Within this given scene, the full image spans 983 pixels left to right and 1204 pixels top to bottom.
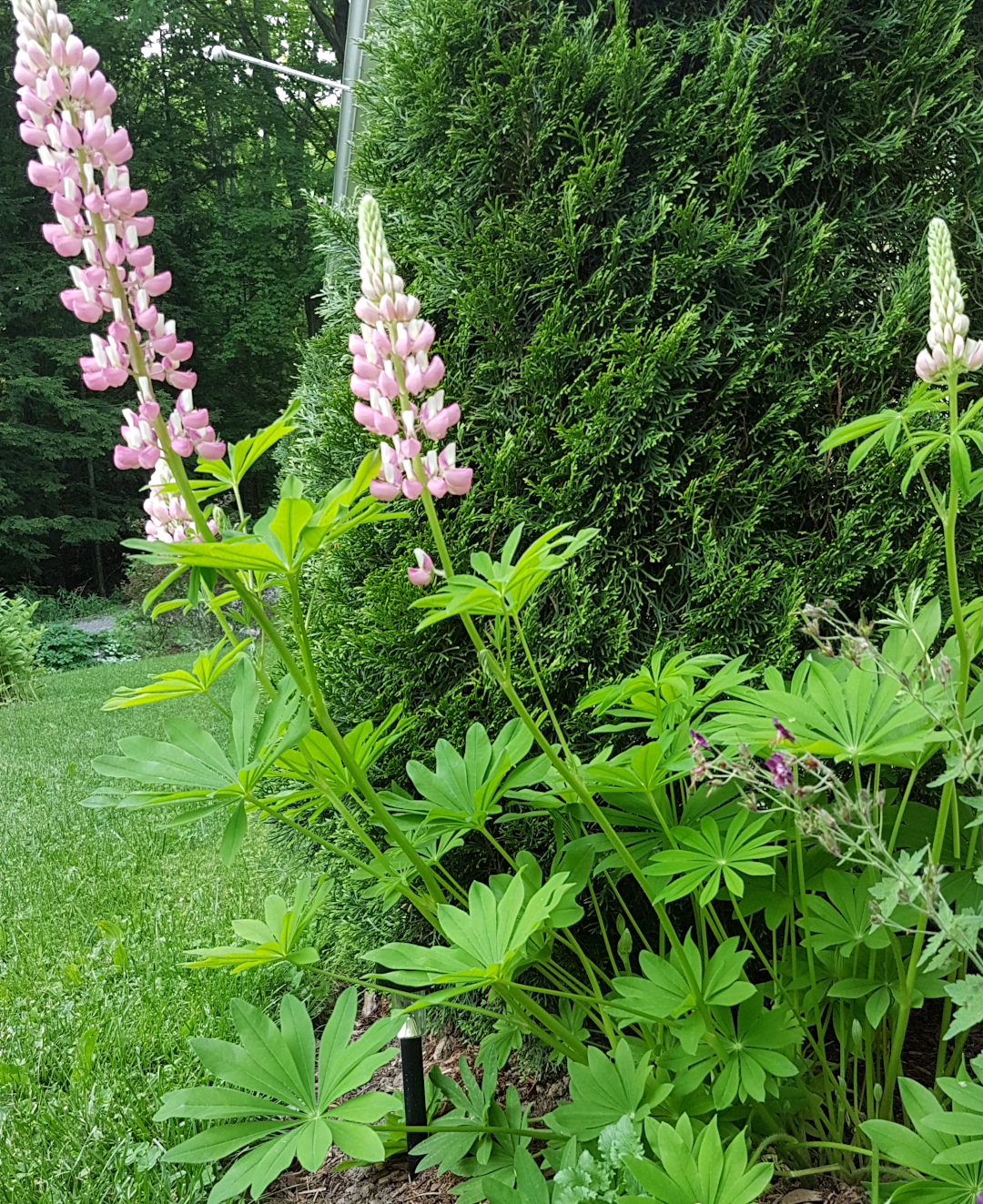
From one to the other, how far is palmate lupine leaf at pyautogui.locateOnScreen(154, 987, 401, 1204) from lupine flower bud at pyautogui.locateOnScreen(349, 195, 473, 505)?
2.75 feet

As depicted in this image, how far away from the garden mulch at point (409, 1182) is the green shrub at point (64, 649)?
12414 millimetres

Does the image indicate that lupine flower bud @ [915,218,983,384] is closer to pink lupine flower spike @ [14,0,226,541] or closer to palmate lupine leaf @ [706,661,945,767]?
palmate lupine leaf @ [706,661,945,767]

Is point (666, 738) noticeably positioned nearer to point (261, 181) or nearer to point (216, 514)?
point (216, 514)

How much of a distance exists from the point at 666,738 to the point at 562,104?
1617 millimetres

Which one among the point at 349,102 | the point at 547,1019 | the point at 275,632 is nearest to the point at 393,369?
the point at 275,632

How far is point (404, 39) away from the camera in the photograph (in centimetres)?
225

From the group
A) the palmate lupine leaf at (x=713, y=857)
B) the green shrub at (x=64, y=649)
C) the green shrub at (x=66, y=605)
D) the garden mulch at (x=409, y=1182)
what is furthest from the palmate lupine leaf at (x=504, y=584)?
the green shrub at (x=66, y=605)

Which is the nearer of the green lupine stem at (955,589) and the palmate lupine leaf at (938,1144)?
the palmate lupine leaf at (938,1144)

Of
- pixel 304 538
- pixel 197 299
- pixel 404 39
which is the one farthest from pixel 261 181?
pixel 304 538

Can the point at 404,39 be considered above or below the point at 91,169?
above

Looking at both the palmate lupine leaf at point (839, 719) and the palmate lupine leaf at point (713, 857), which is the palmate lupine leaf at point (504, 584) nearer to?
the palmate lupine leaf at point (839, 719)

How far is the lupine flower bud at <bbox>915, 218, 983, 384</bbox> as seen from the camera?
1.38 metres

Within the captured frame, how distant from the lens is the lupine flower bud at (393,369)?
4.56 ft

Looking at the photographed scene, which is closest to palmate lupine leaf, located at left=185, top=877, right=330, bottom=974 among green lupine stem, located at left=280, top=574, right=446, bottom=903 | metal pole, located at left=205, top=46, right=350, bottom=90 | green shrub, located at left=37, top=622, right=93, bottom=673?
green lupine stem, located at left=280, top=574, right=446, bottom=903
